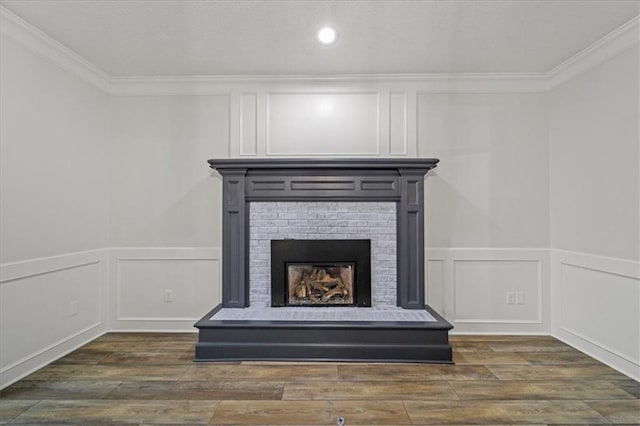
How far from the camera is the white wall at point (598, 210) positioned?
2.86 meters

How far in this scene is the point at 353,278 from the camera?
147 inches

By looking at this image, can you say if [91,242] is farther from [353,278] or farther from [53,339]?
[353,278]

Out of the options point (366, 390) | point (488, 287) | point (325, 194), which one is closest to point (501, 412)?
point (366, 390)

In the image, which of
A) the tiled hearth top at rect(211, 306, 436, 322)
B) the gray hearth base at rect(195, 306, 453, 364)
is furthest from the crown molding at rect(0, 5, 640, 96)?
the gray hearth base at rect(195, 306, 453, 364)

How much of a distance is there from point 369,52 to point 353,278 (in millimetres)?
2086

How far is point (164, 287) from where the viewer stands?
391 cm

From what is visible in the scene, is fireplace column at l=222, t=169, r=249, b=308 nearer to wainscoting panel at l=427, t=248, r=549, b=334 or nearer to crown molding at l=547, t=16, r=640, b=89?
wainscoting panel at l=427, t=248, r=549, b=334

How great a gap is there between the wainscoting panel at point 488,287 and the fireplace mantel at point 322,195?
13.4 inches

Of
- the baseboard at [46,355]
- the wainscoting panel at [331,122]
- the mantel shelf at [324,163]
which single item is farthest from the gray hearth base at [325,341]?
the wainscoting panel at [331,122]

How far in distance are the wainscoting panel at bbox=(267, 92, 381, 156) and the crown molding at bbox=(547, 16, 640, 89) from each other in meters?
1.74

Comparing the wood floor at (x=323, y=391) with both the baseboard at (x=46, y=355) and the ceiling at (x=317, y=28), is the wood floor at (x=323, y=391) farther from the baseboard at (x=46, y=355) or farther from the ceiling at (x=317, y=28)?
the ceiling at (x=317, y=28)

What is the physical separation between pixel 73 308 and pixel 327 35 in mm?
Result: 3214

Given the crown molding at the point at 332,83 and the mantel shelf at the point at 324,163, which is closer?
the mantel shelf at the point at 324,163

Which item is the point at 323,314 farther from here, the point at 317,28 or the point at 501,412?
the point at 317,28
